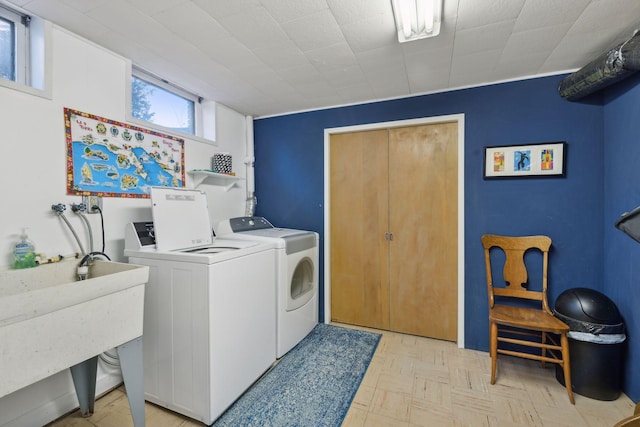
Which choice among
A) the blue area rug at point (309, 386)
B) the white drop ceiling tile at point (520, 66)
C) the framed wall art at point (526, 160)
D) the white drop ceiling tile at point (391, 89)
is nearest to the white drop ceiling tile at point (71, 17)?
the white drop ceiling tile at point (391, 89)

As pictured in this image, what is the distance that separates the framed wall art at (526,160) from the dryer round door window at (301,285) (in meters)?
1.80

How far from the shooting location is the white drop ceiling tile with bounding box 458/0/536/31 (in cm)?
143

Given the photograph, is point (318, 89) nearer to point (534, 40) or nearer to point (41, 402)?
point (534, 40)

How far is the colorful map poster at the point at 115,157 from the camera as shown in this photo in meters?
1.72

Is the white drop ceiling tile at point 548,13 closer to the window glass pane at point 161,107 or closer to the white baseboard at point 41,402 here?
the window glass pane at point 161,107

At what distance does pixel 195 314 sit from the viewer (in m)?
1.58

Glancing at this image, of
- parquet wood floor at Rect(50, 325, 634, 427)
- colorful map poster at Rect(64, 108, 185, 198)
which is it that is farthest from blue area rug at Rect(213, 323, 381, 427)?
colorful map poster at Rect(64, 108, 185, 198)

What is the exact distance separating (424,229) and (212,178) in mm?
2110

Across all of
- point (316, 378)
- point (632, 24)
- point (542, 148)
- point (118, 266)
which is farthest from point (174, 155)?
point (632, 24)

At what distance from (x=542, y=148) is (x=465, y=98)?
2.40 feet

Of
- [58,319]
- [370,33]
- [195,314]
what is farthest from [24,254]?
[370,33]

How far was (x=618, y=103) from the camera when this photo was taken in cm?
191

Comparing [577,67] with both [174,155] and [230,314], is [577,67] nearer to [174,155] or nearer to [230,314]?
[230,314]

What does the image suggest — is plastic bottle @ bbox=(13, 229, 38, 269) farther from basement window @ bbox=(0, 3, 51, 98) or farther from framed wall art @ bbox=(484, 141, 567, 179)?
framed wall art @ bbox=(484, 141, 567, 179)
